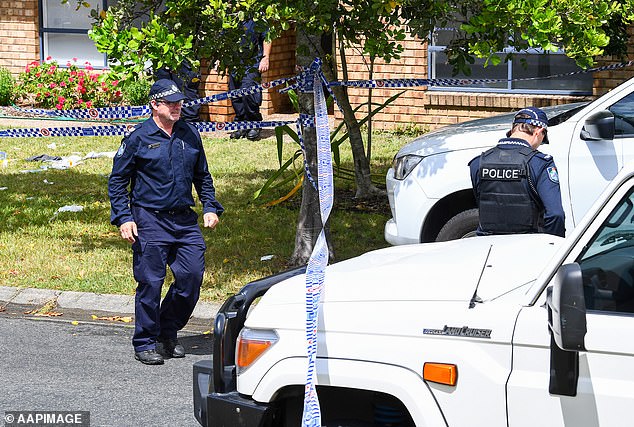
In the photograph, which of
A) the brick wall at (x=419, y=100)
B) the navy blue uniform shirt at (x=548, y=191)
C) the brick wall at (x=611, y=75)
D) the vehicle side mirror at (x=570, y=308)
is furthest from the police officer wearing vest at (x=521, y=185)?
the brick wall at (x=419, y=100)

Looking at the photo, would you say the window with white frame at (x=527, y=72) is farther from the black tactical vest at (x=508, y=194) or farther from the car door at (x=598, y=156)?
the black tactical vest at (x=508, y=194)

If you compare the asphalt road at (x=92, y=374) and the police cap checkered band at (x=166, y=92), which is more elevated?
the police cap checkered band at (x=166, y=92)

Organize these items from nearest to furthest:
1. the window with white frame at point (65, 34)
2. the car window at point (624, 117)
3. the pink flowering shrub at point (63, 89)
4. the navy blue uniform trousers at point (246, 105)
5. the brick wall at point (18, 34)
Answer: the car window at point (624, 117)
the navy blue uniform trousers at point (246, 105)
the pink flowering shrub at point (63, 89)
the brick wall at point (18, 34)
the window with white frame at point (65, 34)

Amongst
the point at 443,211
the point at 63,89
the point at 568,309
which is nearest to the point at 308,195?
the point at 443,211

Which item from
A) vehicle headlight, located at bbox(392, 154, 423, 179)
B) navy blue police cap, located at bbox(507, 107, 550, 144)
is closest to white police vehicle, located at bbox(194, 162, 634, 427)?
navy blue police cap, located at bbox(507, 107, 550, 144)

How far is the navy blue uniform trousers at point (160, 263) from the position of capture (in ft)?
23.2

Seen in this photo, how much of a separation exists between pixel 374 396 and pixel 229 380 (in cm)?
64

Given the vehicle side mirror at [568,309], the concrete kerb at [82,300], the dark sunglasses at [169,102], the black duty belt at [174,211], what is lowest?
the concrete kerb at [82,300]

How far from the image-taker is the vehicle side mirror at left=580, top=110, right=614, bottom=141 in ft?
24.7

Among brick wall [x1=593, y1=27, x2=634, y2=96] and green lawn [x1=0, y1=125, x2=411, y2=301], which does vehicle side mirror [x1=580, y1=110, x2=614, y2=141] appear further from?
brick wall [x1=593, y1=27, x2=634, y2=96]

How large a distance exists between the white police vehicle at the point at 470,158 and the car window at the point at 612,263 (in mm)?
3751

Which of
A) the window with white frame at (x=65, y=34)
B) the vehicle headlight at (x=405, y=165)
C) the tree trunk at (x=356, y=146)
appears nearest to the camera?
the vehicle headlight at (x=405, y=165)

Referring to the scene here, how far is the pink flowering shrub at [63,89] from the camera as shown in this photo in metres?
17.8

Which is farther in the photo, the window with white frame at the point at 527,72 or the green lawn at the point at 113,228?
the window with white frame at the point at 527,72
